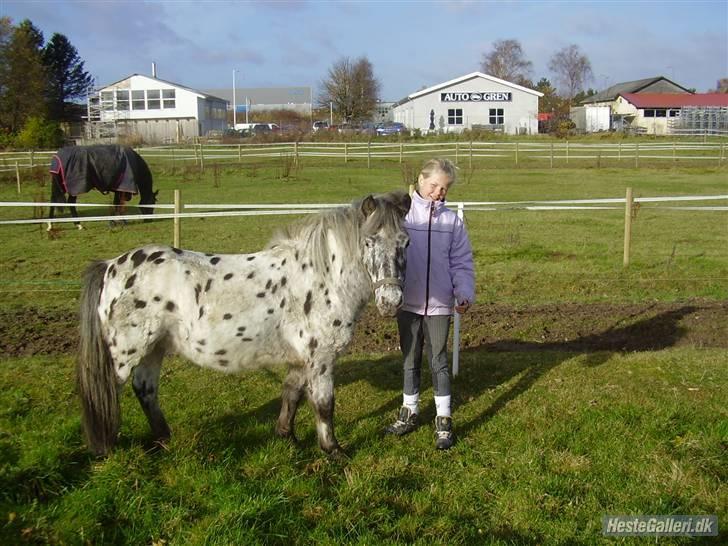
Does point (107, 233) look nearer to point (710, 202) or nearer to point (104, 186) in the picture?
point (104, 186)

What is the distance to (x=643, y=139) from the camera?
1826 inches

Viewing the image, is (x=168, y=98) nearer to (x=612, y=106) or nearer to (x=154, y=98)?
(x=154, y=98)

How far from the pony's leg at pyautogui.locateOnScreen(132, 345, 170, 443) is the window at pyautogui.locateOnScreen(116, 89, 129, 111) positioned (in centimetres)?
6633

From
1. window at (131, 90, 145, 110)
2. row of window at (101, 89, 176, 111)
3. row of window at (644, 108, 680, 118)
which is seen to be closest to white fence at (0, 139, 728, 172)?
row of window at (101, 89, 176, 111)

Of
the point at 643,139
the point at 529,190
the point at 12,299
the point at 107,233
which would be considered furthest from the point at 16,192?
the point at 643,139

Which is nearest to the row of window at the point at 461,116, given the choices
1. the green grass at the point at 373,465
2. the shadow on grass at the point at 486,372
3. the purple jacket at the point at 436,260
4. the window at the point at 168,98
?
the window at the point at 168,98

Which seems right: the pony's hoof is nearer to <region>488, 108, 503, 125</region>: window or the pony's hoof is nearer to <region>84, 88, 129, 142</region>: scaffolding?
<region>84, 88, 129, 142</region>: scaffolding

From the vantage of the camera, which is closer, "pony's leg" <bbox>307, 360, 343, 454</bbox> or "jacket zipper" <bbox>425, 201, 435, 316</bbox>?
"pony's leg" <bbox>307, 360, 343, 454</bbox>

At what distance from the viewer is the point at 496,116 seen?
61.9m

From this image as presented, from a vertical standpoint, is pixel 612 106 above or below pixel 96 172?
above

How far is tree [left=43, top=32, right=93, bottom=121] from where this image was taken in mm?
61250

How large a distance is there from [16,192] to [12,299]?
15413 millimetres

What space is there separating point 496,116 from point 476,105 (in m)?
→ 2.20

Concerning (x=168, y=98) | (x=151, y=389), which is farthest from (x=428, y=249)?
(x=168, y=98)
